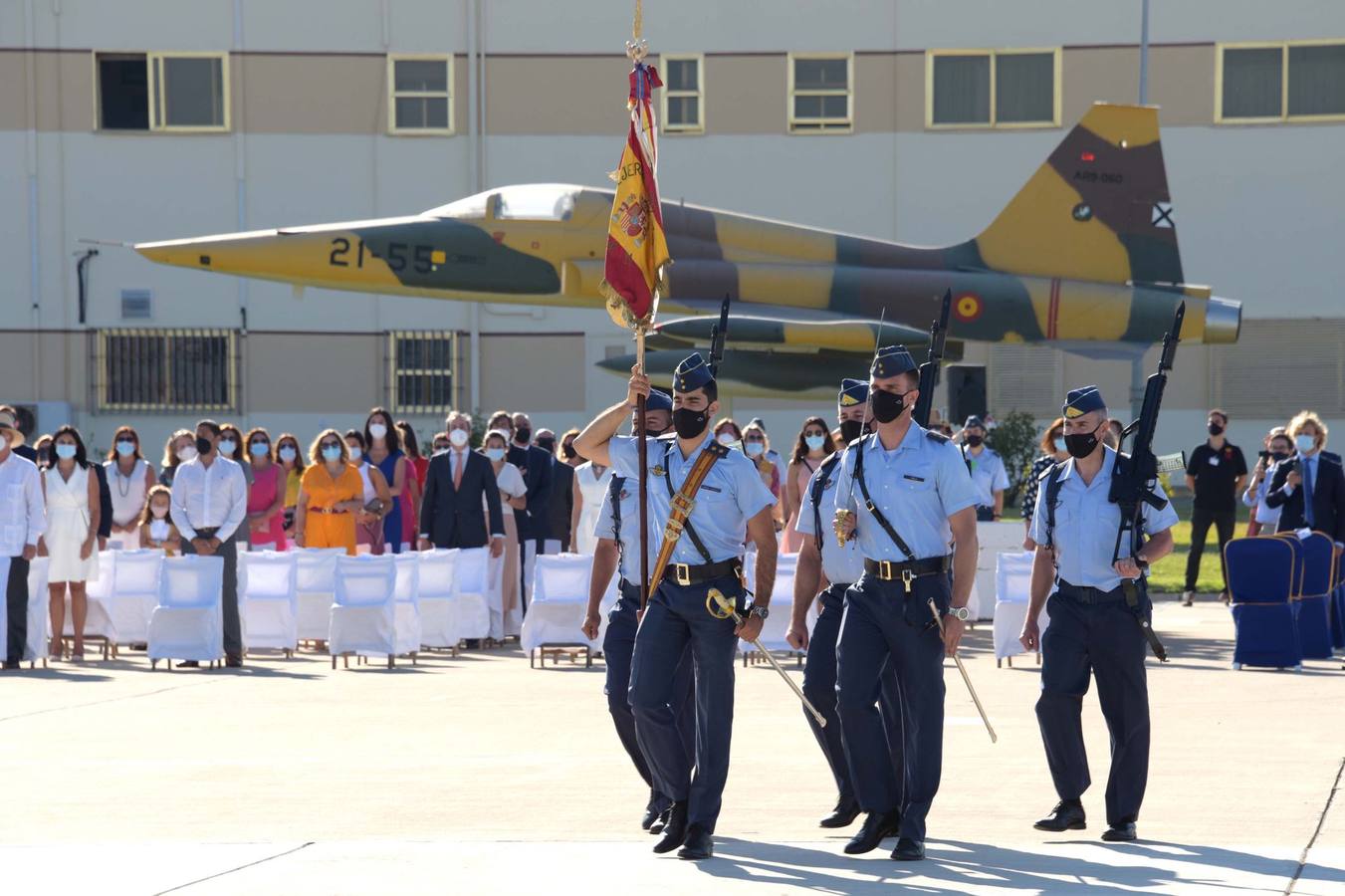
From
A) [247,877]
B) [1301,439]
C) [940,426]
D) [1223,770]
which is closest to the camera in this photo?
[247,877]

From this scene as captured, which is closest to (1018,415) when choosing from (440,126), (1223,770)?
(440,126)

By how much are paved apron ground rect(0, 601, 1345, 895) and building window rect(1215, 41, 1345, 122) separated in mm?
22836

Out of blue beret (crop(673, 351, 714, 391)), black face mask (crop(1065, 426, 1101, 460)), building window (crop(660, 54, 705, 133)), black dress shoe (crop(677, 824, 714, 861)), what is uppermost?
building window (crop(660, 54, 705, 133))

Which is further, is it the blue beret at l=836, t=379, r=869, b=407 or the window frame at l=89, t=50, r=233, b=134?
the window frame at l=89, t=50, r=233, b=134

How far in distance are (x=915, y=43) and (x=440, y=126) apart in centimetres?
876

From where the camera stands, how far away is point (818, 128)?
3478 cm

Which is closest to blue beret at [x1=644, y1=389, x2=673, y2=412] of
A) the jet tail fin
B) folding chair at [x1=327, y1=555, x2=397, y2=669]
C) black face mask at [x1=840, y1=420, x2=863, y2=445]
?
black face mask at [x1=840, y1=420, x2=863, y2=445]

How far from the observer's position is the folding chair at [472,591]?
15852mm

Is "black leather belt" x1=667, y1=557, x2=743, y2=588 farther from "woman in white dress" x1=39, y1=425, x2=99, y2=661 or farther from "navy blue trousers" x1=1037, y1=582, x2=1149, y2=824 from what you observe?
"woman in white dress" x1=39, y1=425, x2=99, y2=661

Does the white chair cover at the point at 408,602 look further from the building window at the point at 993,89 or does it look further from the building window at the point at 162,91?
the building window at the point at 993,89

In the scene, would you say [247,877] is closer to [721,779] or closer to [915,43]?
[721,779]

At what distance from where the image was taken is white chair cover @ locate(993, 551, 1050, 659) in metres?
14.4

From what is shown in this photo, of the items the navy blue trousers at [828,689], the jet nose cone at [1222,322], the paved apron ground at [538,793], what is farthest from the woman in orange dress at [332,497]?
the jet nose cone at [1222,322]

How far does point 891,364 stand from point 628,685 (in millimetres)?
1706
